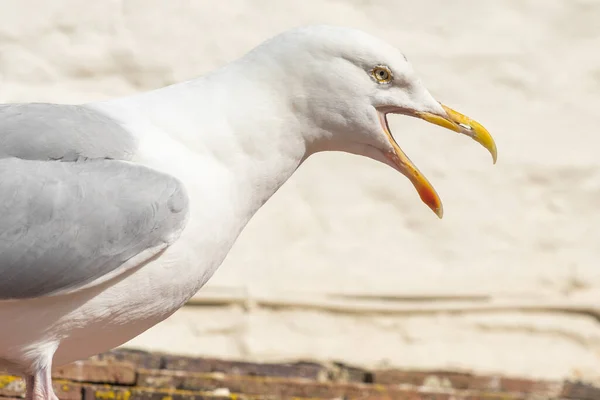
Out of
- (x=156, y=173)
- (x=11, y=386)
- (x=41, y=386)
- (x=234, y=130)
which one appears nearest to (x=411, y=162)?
(x=234, y=130)

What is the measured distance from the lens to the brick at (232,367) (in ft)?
12.8

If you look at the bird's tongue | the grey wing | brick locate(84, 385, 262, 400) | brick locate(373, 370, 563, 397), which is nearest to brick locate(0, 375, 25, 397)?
brick locate(84, 385, 262, 400)

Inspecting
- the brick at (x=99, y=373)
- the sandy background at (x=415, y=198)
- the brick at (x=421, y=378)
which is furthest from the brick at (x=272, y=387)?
the sandy background at (x=415, y=198)

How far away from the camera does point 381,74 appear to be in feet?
8.57

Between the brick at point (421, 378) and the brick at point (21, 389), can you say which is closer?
the brick at point (21, 389)

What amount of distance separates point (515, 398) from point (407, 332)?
181cm

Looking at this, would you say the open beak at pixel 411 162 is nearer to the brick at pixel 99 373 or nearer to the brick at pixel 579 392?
the brick at pixel 99 373

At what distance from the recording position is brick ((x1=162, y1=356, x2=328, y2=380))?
12.8 feet

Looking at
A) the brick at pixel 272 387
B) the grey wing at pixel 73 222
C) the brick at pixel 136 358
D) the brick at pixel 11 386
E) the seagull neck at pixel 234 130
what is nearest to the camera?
the grey wing at pixel 73 222

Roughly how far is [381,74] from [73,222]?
0.73m

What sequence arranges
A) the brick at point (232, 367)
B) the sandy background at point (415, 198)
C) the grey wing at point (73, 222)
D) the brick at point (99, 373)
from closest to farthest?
the grey wing at point (73, 222), the brick at point (99, 373), the brick at point (232, 367), the sandy background at point (415, 198)

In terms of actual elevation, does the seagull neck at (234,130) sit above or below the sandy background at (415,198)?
below

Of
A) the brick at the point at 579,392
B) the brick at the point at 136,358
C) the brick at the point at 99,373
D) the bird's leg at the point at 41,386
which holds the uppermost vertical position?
the brick at the point at 136,358

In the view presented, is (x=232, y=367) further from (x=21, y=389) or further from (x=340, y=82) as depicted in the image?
(x=340, y=82)
